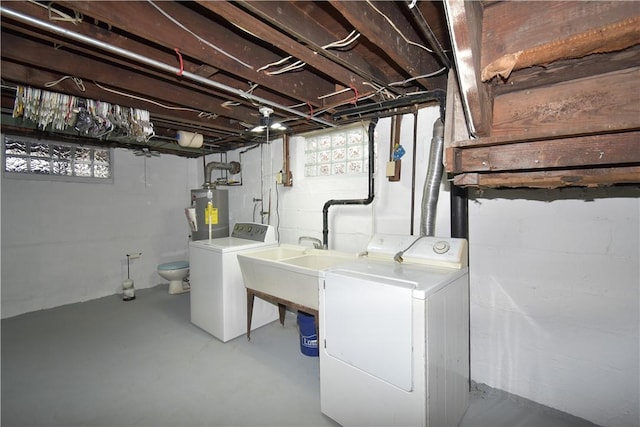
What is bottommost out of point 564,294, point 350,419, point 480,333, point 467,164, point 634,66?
point 350,419

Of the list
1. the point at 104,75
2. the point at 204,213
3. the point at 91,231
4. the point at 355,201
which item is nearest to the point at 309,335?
the point at 355,201

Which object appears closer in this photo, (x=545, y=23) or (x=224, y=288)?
(x=545, y=23)

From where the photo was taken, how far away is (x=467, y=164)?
1062 mm

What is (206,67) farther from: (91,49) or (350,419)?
(350,419)

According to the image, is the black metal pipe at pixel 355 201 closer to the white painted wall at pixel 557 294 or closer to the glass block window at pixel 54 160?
the white painted wall at pixel 557 294

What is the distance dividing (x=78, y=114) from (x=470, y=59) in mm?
2799

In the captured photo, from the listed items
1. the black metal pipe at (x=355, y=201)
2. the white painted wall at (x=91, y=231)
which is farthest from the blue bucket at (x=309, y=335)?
the white painted wall at (x=91, y=231)

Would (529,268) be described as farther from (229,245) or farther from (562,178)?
(229,245)

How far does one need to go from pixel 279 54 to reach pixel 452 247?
67.8 inches

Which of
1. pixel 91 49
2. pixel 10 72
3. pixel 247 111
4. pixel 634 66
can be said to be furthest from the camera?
pixel 247 111

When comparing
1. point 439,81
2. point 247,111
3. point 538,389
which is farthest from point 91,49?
point 538,389

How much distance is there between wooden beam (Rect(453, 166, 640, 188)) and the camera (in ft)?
3.17

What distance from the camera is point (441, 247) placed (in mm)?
1897

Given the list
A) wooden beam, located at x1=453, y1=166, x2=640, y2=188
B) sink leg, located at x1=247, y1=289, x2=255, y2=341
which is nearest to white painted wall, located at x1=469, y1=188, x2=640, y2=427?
wooden beam, located at x1=453, y1=166, x2=640, y2=188
